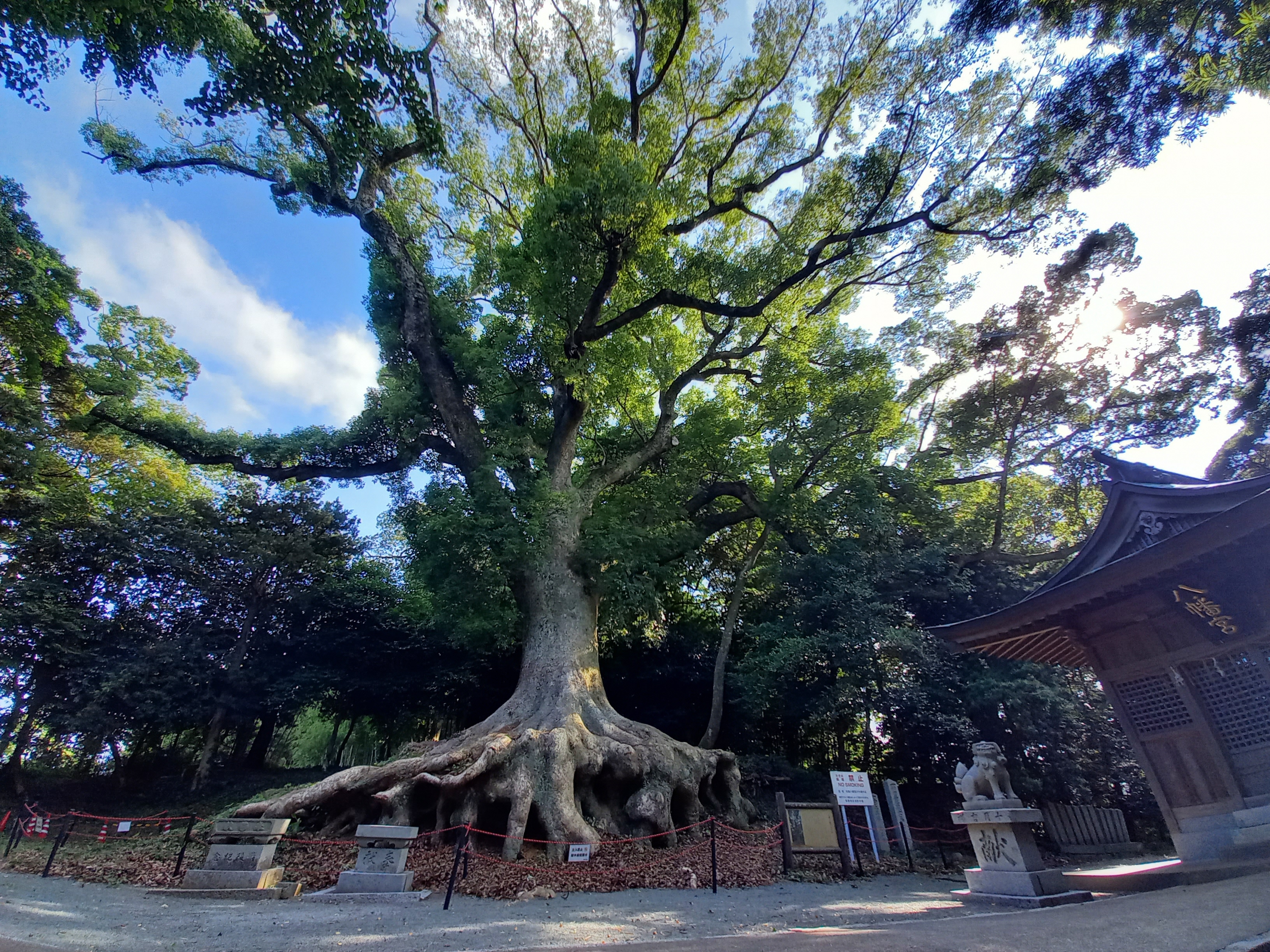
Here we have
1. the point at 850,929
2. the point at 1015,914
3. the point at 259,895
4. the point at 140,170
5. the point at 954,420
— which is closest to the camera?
the point at 850,929

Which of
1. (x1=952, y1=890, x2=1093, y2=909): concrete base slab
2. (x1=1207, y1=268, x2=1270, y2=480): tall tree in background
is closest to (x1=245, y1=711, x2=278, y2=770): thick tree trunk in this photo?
(x1=952, y1=890, x2=1093, y2=909): concrete base slab

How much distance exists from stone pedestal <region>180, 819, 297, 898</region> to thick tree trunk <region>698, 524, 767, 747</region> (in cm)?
769

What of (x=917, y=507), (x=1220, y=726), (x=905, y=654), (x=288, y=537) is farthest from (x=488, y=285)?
(x=1220, y=726)

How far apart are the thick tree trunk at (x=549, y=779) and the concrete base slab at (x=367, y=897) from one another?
147cm

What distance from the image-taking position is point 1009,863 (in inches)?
204

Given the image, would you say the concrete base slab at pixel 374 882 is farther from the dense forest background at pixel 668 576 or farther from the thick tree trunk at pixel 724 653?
the thick tree trunk at pixel 724 653

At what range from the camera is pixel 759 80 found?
487 inches

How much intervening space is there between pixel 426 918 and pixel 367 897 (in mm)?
1297

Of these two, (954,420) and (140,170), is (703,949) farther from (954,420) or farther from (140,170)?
(140,170)

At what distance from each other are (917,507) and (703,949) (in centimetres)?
1158

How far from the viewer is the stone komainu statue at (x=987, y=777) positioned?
556cm

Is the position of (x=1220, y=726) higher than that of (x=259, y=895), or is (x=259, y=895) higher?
(x=1220, y=726)

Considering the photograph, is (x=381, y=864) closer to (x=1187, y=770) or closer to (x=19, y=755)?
(x=1187, y=770)

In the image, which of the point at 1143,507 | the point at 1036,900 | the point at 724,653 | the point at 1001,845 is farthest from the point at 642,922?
the point at 724,653
